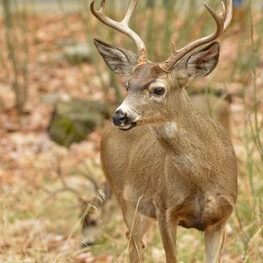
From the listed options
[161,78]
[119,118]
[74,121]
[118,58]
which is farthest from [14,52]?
[119,118]

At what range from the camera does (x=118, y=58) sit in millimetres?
6168

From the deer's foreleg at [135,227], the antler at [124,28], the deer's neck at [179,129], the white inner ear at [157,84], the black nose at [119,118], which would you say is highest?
the antler at [124,28]

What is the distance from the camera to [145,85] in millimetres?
→ 5539

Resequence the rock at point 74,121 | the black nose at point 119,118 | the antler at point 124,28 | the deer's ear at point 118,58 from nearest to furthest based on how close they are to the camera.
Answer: the black nose at point 119,118 → the antler at point 124,28 → the deer's ear at point 118,58 → the rock at point 74,121

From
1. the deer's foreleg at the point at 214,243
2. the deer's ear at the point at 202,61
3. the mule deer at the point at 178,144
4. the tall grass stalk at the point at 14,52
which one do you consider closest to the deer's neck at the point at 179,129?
the mule deer at the point at 178,144

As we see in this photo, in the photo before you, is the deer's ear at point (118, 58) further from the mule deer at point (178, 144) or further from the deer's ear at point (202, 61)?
the deer's ear at point (202, 61)

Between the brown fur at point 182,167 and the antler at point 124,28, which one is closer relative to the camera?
the brown fur at point 182,167

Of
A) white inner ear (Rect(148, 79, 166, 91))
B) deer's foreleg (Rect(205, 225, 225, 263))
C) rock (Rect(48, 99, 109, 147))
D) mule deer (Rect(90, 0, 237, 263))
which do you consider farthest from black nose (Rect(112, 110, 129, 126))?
rock (Rect(48, 99, 109, 147))

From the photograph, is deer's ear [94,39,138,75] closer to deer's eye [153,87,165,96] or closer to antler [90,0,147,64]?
antler [90,0,147,64]

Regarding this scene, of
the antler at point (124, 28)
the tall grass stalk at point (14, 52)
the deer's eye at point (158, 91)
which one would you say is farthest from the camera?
the tall grass stalk at point (14, 52)

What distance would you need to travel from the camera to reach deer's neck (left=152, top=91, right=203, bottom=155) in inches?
226

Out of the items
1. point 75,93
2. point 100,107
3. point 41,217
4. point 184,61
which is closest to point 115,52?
point 184,61

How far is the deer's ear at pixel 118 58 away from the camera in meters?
6.11

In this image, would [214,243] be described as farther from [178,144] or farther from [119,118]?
[119,118]
